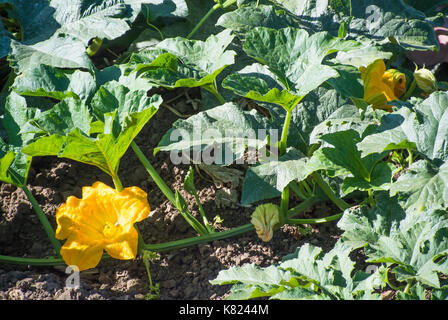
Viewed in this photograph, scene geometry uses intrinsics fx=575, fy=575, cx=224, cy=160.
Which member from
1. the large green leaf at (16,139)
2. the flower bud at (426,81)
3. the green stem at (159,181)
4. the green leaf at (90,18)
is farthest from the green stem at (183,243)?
the green leaf at (90,18)

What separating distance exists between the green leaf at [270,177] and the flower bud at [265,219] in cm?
16

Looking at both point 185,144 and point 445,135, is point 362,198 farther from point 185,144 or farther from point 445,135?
point 185,144

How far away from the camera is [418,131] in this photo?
1.75 meters

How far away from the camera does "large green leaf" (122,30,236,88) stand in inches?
80.0

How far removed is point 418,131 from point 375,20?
2.60 feet

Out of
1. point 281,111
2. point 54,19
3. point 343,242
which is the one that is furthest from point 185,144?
point 54,19

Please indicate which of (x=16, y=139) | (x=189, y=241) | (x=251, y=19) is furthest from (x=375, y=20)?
(x=16, y=139)

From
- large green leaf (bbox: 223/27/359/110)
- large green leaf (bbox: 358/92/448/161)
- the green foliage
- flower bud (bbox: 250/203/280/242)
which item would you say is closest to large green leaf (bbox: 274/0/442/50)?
the green foliage

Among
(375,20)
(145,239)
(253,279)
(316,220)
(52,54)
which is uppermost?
(375,20)

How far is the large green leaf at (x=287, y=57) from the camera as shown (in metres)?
1.88

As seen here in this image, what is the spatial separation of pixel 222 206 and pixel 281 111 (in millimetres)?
410

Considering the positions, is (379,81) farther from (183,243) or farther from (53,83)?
(53,83)

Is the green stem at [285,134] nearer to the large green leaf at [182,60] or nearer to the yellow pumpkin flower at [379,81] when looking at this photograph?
the large green leaf at [182,60]
